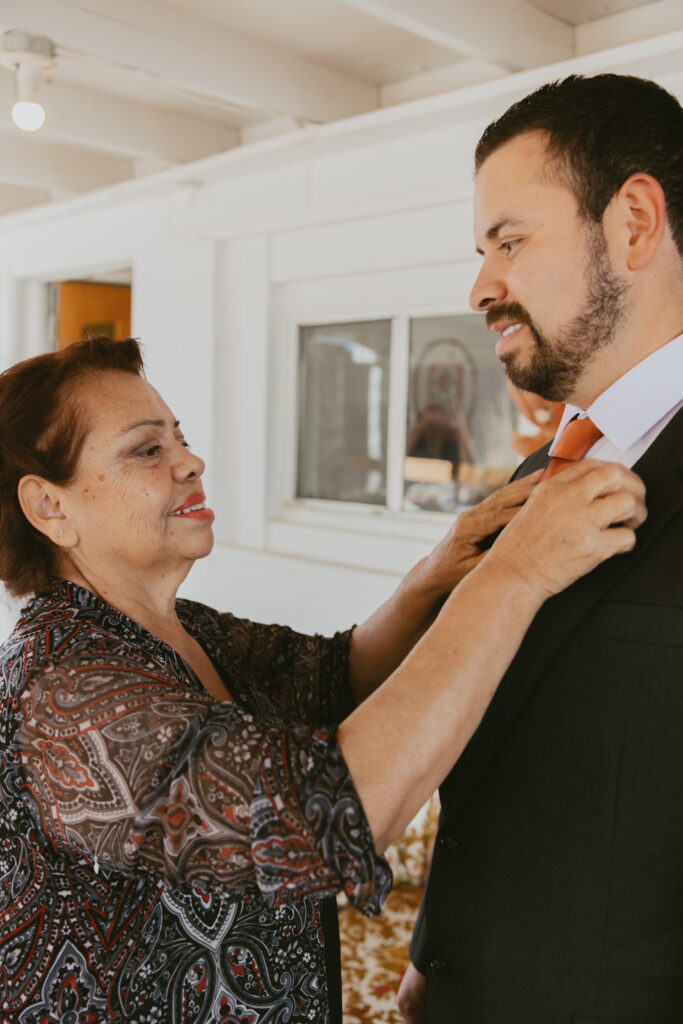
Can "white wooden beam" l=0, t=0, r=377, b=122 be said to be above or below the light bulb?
above

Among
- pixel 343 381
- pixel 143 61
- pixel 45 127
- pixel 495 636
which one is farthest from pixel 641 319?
pixel 45 127

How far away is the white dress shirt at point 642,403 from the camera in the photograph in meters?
1.22

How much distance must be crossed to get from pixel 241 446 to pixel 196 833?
311 cm

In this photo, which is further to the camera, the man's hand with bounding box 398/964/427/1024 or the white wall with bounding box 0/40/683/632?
the white wall with bounding box 0/40/683/632

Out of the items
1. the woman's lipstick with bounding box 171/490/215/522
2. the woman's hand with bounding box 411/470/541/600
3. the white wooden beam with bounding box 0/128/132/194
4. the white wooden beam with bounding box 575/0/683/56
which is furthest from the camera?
the white wooden beam with bounding box 0/128/132/194

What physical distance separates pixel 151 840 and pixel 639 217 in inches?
37.4

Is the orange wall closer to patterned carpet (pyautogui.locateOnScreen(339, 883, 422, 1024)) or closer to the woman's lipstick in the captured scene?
patterned carpet (pyautogui.locateOnScreen(339, 883, 422, 1024))

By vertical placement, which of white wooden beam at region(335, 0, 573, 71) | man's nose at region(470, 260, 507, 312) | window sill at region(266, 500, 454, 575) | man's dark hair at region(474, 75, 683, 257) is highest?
white wooden beam at region(335, 0, 573, 71)

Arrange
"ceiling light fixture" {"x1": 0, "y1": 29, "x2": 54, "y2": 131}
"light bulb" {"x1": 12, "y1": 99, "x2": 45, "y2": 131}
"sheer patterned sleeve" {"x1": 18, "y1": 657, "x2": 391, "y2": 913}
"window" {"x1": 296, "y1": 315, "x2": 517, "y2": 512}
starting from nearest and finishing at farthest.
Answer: "sheer patterned sleeve" {"x1": 18, "y1": 657, "x2": 391, "y2": 913} → "ceiling light fixture" {"x1": 0, "y1": 29, "x2": 54, "y2": 131} → "light bulb" {"x1": 12, "y1": 99, "x2": 45, "y2": 131} → "window" {"x1": 296, "y1": 315, "x2": 517, "y2": 512}

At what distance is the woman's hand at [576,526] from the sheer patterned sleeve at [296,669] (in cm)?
74

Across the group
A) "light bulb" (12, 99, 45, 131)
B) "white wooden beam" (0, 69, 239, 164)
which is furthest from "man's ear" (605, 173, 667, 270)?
"white wooden beam" (0, 69, 239, 164)

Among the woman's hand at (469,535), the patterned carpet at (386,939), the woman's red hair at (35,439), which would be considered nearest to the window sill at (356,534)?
the patterned carpet at (386,939)

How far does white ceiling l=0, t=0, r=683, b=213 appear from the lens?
2.60 meters

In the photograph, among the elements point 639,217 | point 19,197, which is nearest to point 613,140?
point 639,217
